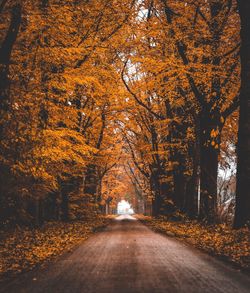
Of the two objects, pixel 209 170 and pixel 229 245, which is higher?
pixel 209 170

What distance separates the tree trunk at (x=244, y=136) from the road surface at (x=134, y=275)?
2562 mm

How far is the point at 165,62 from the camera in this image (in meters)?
13.9

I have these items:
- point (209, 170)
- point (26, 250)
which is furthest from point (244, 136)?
point (26, 250)

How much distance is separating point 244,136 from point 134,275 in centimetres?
612

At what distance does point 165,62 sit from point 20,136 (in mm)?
7146

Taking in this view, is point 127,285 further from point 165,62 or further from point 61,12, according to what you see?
point 165,62

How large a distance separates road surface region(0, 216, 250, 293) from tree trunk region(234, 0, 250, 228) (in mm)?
2562

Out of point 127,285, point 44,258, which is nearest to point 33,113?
point 44,258

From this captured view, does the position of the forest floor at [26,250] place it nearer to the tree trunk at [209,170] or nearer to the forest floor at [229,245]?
the forest floor at [229,245]

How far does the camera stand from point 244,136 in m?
10.5

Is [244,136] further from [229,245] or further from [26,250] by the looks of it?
[26,250]

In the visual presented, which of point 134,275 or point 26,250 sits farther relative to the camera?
point 26,250

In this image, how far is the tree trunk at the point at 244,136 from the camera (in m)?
10.3

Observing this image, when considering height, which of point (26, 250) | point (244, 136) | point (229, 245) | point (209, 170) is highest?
point (244, 136)
